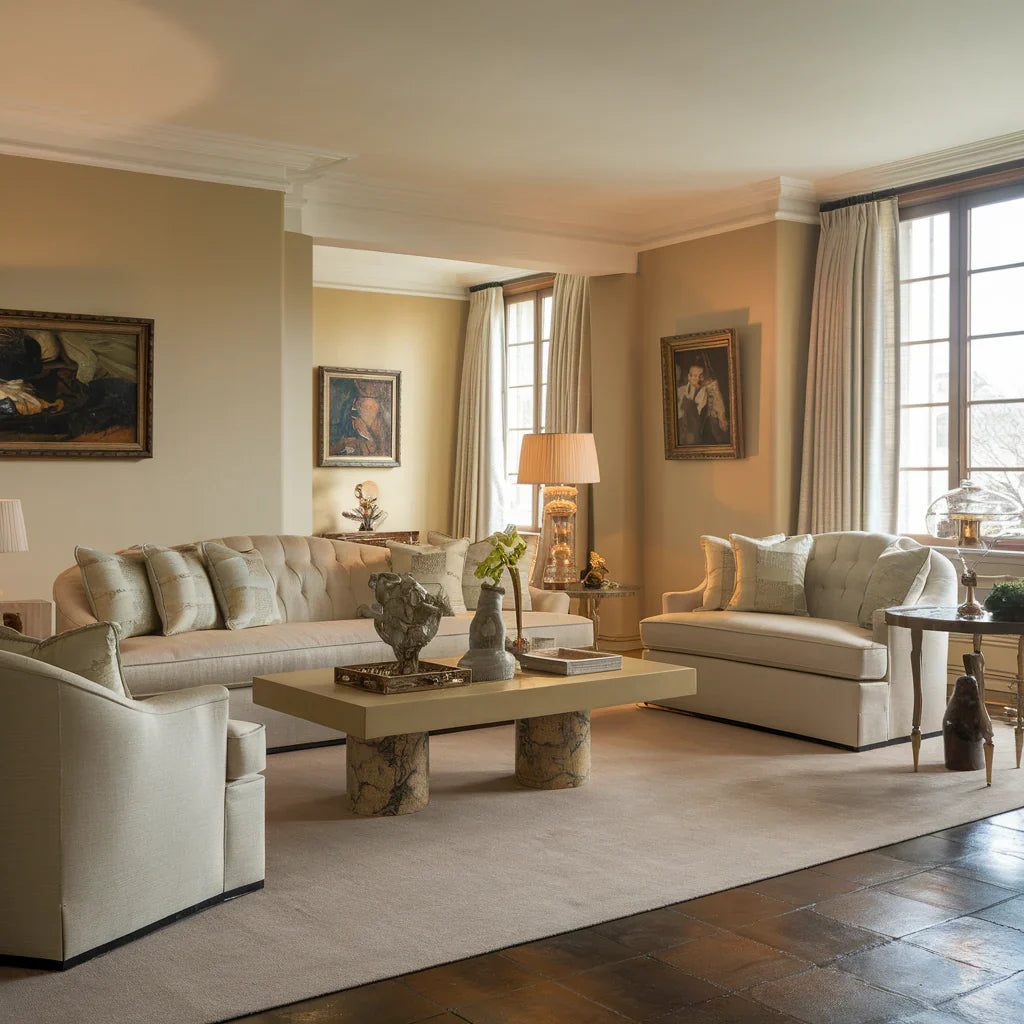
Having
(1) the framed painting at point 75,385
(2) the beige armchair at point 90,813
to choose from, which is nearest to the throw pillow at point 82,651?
(2) the beige armchair at point 90,813

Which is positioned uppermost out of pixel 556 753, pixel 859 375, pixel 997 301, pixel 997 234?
pixel 997 234

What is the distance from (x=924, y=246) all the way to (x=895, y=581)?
7.92 feet

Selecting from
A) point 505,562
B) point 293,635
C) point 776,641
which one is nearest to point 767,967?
point 505,562

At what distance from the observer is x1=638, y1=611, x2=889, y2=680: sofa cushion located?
18.1 feet

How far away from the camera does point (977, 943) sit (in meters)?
3.12

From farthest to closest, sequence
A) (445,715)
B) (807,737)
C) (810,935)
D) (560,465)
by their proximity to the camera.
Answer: (560,465), (807,737), (445,715), (810,935)

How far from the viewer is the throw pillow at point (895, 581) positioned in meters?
Answer: 5.76

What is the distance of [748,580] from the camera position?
21.2 feet

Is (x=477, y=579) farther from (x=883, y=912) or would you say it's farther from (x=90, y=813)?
(x=90, y=813)

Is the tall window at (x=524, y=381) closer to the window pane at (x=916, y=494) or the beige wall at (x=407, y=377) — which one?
the beige wall at (x=407, y=377)

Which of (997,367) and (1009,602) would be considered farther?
(997,367)

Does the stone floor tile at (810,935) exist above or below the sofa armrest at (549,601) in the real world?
below

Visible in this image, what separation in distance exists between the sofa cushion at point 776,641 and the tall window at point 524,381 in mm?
3668

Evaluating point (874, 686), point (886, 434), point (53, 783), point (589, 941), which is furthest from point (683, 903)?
point (886, 434)
